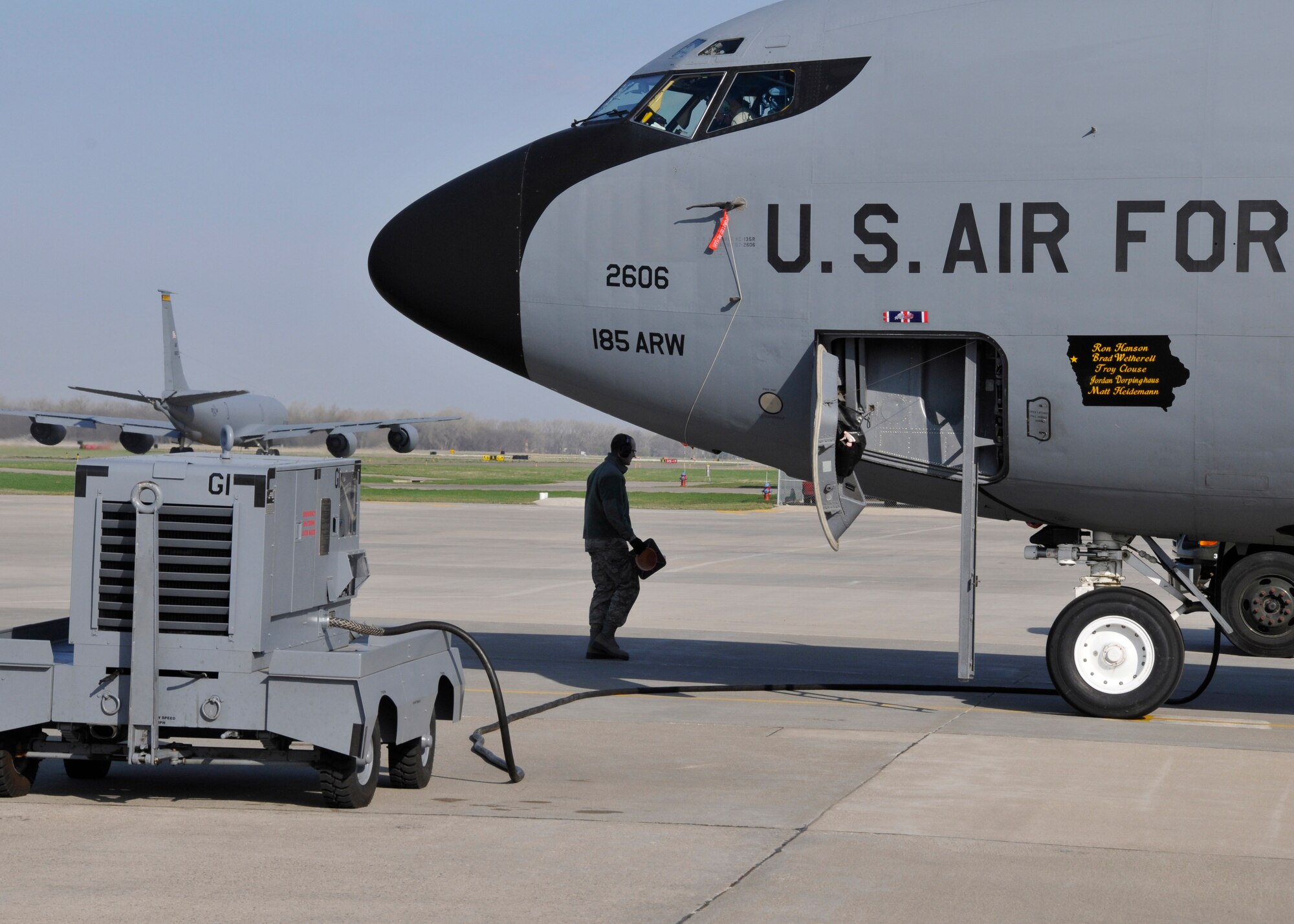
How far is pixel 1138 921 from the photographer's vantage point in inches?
212

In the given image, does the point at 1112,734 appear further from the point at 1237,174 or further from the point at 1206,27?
the point at 1206,27

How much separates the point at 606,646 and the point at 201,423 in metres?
53.7

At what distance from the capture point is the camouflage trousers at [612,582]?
13852 millimetres

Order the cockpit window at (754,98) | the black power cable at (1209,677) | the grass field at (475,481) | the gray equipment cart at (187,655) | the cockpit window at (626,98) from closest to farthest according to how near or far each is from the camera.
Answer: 1. the gray equipment cart at (187,655)
2. the cockpit window at (754,98)
3. the black power cable at (1209,677)
4. the cockpit window at (626,98)
5. the grass field at (475,481)

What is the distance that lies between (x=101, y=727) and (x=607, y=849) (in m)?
2.84

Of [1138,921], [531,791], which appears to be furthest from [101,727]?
[1138,921]

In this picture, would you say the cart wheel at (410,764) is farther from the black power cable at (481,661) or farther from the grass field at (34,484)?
the grass field at (34,484)

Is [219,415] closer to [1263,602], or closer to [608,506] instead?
[608,506]

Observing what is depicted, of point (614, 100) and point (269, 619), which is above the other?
point (614, 100)

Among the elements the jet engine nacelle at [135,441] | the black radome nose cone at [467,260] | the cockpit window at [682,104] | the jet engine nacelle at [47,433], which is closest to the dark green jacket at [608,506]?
the black radome nose cone at [467,260]

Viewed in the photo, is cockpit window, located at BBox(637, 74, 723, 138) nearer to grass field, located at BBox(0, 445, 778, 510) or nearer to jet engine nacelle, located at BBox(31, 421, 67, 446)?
grass field, located at BBox(0, 445, 778, 510)

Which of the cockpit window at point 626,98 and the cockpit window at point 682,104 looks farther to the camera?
the cockpit window at point 626,98

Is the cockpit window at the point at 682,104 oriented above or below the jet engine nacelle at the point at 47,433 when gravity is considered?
above

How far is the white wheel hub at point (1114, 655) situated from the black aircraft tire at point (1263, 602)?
4300 mm
